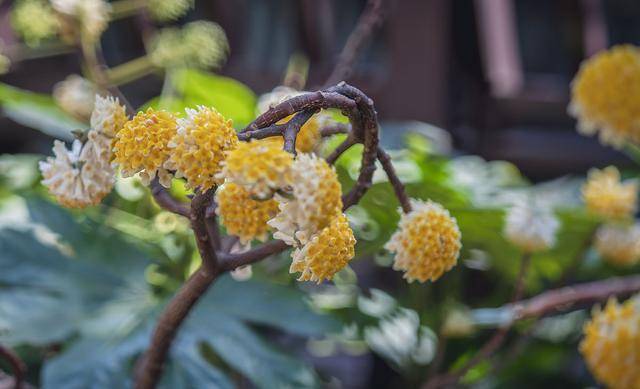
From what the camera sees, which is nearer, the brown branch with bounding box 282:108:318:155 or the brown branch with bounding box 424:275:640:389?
the brown branch with bounding box 282:108:318:155

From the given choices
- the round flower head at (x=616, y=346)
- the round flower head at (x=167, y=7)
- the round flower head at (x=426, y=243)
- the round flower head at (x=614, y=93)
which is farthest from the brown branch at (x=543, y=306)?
the round flower head at (x=167, y=7)

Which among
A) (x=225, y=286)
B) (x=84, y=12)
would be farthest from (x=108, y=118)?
(x=84, y=12)

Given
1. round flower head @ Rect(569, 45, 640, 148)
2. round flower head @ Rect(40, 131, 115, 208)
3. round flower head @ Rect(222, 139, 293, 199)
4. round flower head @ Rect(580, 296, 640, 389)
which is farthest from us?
round flower head @ Rect(569, 45, 640, 148)

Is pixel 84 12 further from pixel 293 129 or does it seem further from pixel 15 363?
pixel 293 129

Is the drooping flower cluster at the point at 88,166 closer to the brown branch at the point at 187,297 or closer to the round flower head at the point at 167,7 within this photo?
the brown branch at the point at 187,297

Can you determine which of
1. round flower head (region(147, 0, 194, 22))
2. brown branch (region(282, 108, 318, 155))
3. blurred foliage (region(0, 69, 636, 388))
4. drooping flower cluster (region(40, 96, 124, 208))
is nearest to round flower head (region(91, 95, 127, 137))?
drooping flower cluster (region(40, 96, 124, 208))

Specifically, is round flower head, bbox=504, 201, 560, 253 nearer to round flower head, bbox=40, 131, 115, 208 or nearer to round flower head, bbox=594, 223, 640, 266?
round flower head, bbox=594, 223, 640, 266
